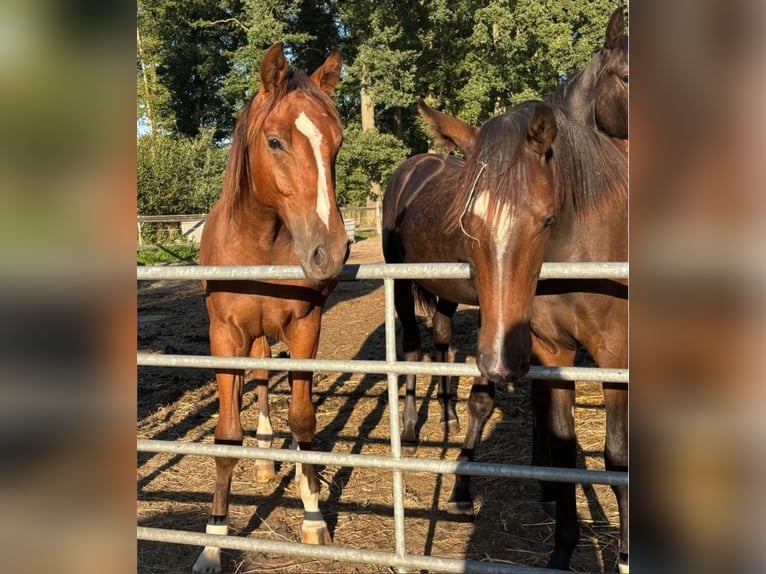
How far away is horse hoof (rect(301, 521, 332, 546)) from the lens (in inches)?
115

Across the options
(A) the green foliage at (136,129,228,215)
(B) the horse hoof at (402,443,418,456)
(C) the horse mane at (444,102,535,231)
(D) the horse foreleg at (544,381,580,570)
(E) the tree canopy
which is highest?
(E) the tree canopy

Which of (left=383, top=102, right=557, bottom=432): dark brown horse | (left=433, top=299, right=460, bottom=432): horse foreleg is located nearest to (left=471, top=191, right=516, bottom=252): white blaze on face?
(left=383, top=102, right=557, bottom=432): dark brown horse

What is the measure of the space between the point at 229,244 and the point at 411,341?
7.82 ft

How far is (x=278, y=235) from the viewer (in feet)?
9.58

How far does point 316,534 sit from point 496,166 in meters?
1.96

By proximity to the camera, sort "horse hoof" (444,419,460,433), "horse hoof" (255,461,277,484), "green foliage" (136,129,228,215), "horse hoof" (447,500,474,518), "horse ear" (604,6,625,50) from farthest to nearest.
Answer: "green foliage" (136,129,228,215) < "horse hoof" (444,419,460,433) < "horse hoof" (255,461,277,484) < "horse ear" (604,6,625,50) < "horse hoof" (447,500,474,518)

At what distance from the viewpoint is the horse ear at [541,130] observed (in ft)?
6.67

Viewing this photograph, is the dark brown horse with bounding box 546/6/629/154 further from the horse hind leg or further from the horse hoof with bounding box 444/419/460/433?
the horse hoof with bounding box 444/419/460/433

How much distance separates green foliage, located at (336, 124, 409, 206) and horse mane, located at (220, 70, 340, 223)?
17.0 meters
